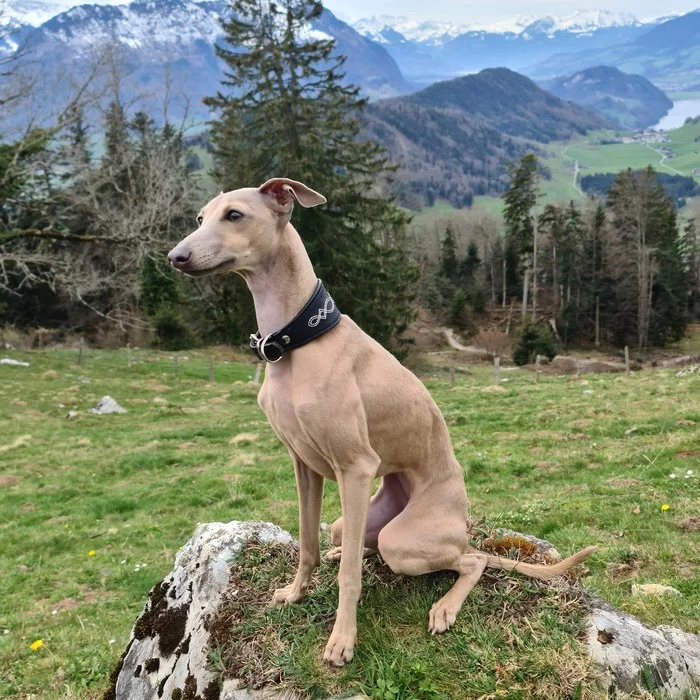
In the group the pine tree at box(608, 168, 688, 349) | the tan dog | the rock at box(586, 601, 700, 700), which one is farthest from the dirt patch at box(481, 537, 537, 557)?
the pine tree at box(608, 168, 688, 349)

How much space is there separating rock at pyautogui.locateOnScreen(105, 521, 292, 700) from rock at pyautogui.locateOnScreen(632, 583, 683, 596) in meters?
3.12

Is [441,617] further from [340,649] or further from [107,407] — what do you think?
[107,407]

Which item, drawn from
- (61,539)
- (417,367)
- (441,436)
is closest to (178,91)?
(417,367)

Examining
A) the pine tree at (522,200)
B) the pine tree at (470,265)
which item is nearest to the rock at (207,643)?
the pine tree at (522,200)

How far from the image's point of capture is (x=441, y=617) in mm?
3359

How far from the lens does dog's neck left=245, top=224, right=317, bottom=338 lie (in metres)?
3.20

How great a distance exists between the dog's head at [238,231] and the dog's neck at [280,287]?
8 centimetres

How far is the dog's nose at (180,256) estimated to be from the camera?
283cm

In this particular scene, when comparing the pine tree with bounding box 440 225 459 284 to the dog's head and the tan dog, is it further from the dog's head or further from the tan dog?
the dog's head

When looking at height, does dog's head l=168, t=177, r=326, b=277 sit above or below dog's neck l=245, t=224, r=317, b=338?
above

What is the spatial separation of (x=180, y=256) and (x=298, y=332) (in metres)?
0.79

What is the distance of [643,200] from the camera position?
57219 millimetres

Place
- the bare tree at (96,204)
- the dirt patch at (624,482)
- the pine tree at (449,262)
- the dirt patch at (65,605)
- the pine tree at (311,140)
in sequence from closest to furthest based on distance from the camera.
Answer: the dirt patch at (65,605)
the dirt patch at (624,482)
the bare tree at (96,204)
the pine tree at (311,140)
the pine tree at (449,262)

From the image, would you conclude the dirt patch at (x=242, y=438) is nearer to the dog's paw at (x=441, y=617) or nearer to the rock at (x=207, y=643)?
the rock at (x=207, y=643)
